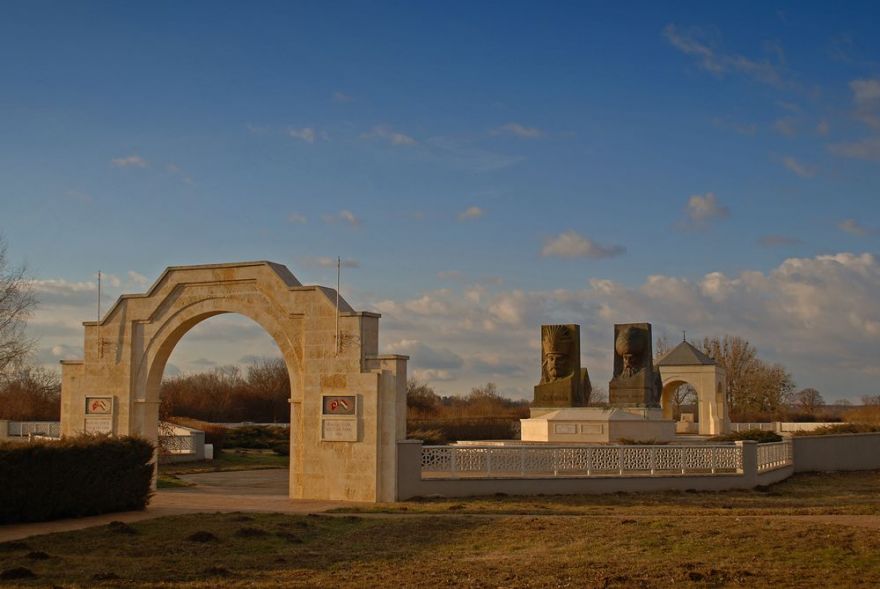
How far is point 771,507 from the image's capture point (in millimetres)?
17141

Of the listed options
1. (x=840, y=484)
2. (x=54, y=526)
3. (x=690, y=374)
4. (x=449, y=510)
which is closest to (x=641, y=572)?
(x=449, y=510)

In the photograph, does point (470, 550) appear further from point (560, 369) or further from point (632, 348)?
point (632, 348)

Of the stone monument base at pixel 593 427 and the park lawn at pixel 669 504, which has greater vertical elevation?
the stone monument base at pixel 593 427

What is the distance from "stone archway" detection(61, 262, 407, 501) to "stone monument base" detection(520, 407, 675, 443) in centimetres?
1007

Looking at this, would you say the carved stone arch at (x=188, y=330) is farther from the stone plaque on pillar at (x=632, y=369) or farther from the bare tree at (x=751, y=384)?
the bare tree at (x=751, y=384)

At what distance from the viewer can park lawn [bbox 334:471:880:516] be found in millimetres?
16172

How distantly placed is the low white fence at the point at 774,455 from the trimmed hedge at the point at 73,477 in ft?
45.3

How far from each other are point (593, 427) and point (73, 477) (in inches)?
620

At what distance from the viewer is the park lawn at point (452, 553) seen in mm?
10203

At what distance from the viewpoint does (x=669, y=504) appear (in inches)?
693

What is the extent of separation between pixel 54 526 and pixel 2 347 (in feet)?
60.2

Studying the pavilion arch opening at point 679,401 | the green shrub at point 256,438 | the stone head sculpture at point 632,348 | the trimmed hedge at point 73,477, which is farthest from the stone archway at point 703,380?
the trimmed hedge at point 73,477

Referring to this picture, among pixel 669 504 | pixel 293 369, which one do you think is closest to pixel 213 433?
pixel 293 369

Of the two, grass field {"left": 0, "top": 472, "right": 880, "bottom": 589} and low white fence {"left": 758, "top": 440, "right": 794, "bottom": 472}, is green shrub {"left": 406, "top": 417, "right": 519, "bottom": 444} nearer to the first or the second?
low white fence {"left": 758, "top": 440, "right": 794, "bottom": 472}
